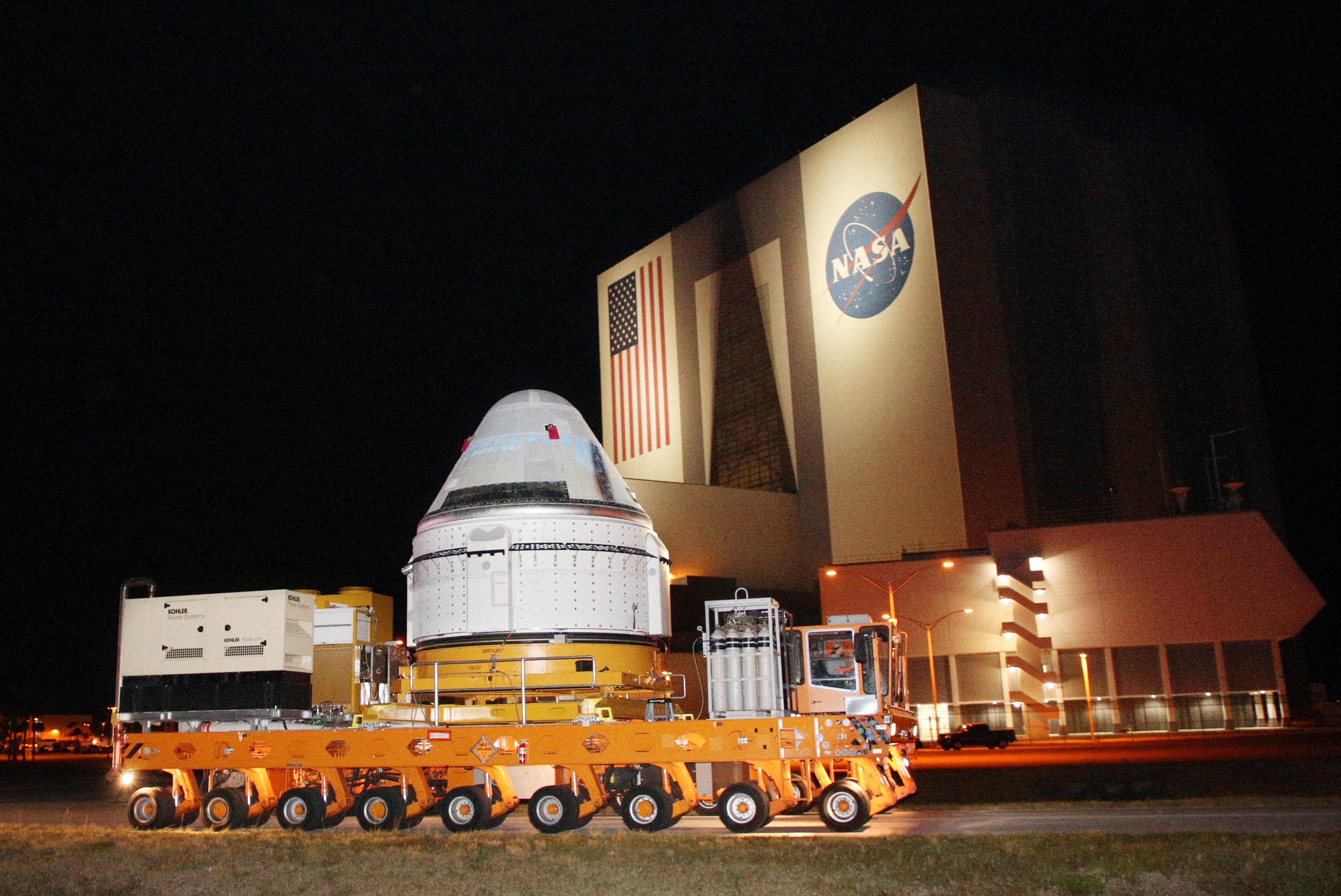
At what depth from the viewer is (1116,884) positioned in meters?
12.1

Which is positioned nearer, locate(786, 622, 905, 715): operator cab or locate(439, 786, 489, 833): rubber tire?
locate(439, 786, 489, 833): rubber tire

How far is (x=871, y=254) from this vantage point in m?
66.8

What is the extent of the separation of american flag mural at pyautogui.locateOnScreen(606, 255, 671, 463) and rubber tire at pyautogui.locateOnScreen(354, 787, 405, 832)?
6634cm

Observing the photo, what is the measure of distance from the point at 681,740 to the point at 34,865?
31.2 feet

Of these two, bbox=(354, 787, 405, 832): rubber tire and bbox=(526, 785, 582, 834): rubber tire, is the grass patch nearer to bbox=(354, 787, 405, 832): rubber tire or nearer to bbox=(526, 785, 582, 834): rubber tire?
bbox=(526, 785, 582, 834): rubber tire

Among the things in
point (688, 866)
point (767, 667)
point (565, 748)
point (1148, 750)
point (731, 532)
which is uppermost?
point (731, 532)

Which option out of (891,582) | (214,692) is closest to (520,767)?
(214,692)

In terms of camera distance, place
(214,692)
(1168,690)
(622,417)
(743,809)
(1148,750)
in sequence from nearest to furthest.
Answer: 1. (743,809)
2. (214,692)
3. (1148,750)
4. (1168,690)
5. (622,417)

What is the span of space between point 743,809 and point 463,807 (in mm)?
4967

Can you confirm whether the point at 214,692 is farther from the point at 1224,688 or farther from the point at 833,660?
the point at 1224,688

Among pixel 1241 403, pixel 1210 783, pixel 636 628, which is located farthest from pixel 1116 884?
pixel 1241 403

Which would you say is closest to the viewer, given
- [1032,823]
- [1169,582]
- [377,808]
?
[1032,823]

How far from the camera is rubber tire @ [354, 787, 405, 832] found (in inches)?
765

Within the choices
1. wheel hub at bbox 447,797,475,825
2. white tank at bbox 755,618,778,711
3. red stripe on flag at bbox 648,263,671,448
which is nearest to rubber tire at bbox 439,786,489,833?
wheel hub at bbox 447,797,475,825
